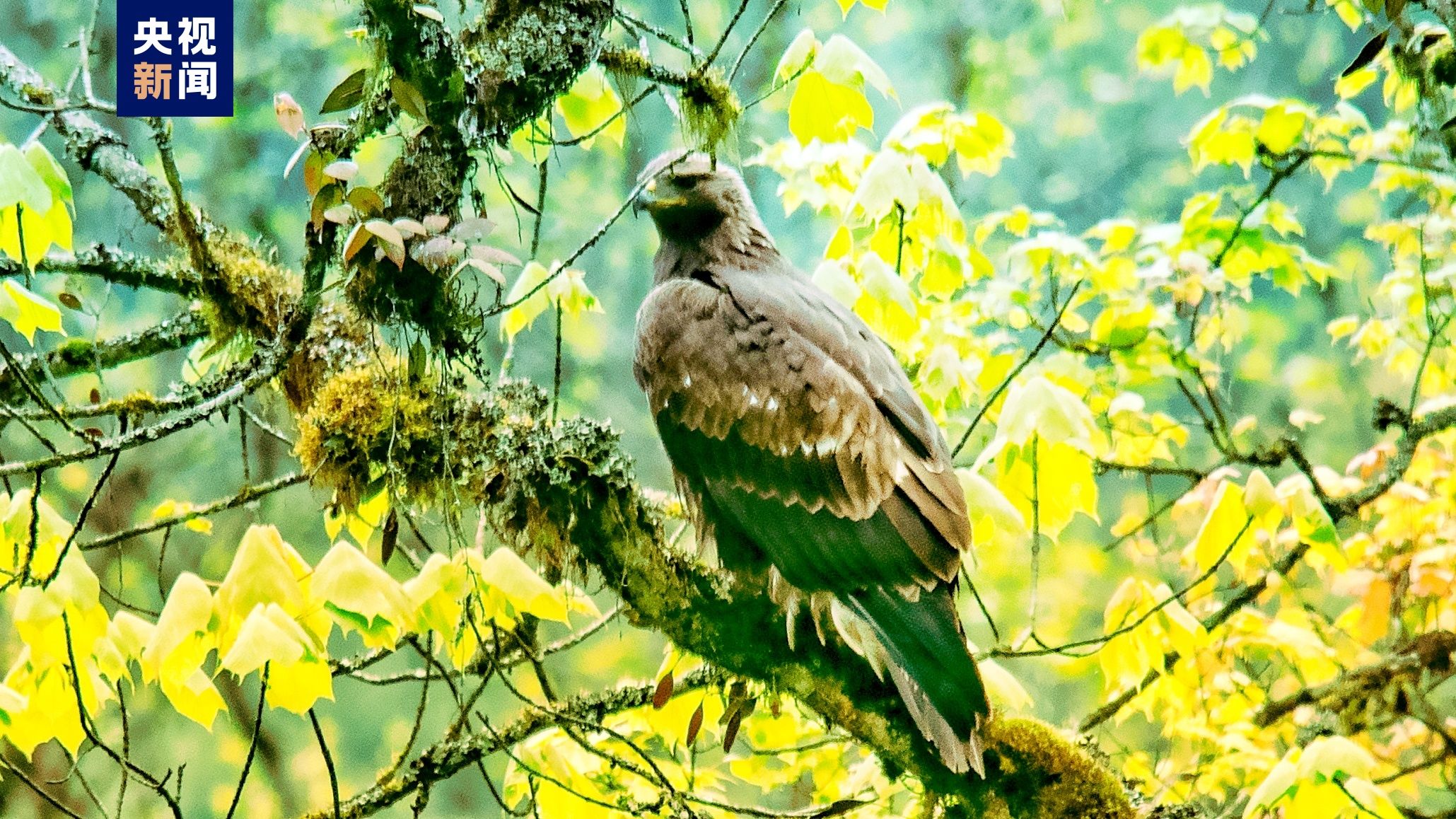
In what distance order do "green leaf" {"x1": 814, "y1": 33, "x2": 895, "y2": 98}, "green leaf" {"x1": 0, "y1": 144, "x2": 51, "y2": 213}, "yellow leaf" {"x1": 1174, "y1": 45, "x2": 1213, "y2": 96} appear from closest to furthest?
"green leaf" {"x1": 0, "y1": 144, "x2": 51, "y2": 213}, "green leaf" {"x1": 814, "y1": 33, "x2": 895, "y2": 98}, "yellow leaf" {"x1": 1174, "y1": 45, "x2": 1213, "y2": 96}

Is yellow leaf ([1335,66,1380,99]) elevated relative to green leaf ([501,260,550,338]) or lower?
elevated

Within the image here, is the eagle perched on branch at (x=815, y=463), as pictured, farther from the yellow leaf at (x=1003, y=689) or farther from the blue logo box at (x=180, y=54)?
the blue logo box at (x=180, y=54)

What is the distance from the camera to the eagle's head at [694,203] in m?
2.70

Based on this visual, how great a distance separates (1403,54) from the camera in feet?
6.36

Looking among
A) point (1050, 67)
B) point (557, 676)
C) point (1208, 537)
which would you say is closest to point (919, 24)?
point (1050, 67)

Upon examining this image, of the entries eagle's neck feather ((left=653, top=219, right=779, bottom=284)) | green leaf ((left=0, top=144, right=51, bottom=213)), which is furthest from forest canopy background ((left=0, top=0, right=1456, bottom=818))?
eagle's neck feather ((left=653, top=219, right=779, bottom=284))

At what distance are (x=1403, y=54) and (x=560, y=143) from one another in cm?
158

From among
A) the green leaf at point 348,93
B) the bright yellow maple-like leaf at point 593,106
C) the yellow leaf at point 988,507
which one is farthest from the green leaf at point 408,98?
the yellow leaf at point 988,507

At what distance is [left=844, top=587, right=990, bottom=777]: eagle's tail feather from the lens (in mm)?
1865

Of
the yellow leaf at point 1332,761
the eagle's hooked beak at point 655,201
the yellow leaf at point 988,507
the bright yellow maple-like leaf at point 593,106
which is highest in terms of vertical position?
the eagle's hooked beak at point 655,201

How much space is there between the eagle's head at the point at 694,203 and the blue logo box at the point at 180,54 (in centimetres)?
105

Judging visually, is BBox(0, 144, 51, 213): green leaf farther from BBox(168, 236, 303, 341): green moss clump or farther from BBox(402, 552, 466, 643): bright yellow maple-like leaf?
BBox(402, 552, 466, 643): bright yellow maple-like leaf

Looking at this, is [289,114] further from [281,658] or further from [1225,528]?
[1225,528]

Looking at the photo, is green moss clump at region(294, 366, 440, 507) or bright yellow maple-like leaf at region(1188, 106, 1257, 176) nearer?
green moss clump at region(294, 366, 440, 507)
